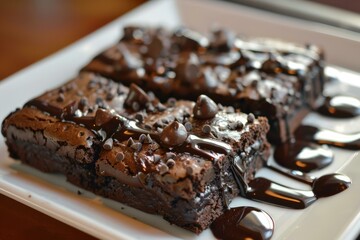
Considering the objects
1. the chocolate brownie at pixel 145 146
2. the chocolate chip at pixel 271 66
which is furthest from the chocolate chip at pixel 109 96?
the chocolate chip at pixel 271 66

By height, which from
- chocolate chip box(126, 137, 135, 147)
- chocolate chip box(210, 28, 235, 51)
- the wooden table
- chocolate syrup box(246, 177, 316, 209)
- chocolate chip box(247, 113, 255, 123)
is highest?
chocolate chip box(210, 28, 235, 51)

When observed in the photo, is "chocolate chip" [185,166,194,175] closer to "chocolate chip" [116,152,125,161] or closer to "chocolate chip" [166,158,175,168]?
"chocolate chip" [166,158,175,168]

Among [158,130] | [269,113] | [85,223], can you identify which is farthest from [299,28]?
[85,223]

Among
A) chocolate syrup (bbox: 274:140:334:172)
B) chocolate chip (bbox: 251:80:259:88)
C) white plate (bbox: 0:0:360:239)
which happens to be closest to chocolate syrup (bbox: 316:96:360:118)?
white plate (bbox: 0:0:360:239)

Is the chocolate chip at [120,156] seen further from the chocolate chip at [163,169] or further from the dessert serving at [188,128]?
the chocolate chip at [163,169]

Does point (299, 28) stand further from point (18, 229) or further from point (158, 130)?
point (18, 229)

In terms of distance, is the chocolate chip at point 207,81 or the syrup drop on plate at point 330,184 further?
the chocolate chip at point 207,81

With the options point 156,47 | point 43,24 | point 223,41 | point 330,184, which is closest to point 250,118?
point 330,184
